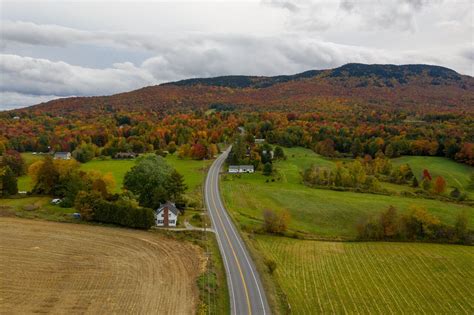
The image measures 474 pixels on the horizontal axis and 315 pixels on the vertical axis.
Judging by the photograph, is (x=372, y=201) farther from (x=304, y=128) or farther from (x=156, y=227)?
(x=304, y=128)

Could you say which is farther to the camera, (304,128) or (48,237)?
(304,128)

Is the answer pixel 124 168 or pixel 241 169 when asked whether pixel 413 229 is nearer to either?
pixel 241 169

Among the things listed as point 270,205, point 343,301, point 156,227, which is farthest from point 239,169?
point 343,301

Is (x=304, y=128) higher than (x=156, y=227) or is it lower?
higher

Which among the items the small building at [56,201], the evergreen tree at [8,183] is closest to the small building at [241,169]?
the small building at [56,201]

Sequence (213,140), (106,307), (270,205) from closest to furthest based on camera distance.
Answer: (106,307) → (270,205) → (213,140)

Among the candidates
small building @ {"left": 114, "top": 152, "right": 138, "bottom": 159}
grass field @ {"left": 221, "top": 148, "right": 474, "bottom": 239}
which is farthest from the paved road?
small building @ {"left": 114, "top": 152, "right": 138, "bottom": 159}

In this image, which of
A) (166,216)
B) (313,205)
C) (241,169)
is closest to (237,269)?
(166,216)
